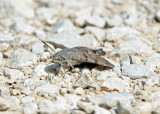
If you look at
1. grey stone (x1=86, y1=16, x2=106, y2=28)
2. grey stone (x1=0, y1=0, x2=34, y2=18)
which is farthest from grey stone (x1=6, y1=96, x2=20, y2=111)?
grey stone (x1=0, y1=0, x2=34, y2=18)

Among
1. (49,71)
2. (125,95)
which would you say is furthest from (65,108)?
(49,71)

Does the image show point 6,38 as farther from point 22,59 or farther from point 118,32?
point 118,32

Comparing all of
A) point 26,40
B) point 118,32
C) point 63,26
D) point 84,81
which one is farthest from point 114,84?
point 63,26

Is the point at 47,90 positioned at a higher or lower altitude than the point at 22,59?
lower

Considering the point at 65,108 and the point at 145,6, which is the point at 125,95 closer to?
the point at 65,108

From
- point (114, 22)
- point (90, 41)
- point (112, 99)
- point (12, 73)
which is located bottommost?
point (112, 99)

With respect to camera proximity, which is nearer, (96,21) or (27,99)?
(27,99)

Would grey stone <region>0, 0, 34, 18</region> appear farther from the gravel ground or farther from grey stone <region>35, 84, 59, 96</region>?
grey stone <region>35, 84, 59, 96</region>
